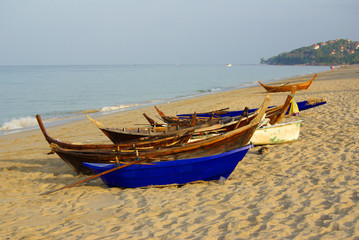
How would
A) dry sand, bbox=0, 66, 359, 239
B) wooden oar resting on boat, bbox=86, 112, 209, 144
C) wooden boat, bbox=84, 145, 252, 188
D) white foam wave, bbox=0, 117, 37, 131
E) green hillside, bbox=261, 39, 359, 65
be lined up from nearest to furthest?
dry sand, bbox=0, 66, 359, 239 → wooden boat, bbox=84, 145, 252, 188 → wooden oar resting on boat, bbox=86, 112, 209, 144 → white foam wave, bbox=0, 117, 37, 131 → green hillside, bbox=261, 39, 359, 65

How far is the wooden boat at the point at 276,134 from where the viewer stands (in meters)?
8.38

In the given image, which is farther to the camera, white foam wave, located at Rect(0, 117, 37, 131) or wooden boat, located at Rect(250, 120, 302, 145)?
white foam wave, located at Rect(0, 117, 37, 131)

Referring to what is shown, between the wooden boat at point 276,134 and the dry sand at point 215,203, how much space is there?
12.1 inches

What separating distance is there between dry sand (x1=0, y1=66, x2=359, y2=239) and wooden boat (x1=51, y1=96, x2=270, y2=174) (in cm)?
56

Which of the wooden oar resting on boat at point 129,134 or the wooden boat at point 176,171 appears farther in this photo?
the wooden oar resting on boat at point 129,134

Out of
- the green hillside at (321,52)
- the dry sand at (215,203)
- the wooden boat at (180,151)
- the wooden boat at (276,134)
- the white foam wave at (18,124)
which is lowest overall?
the dry sand at (215,203)

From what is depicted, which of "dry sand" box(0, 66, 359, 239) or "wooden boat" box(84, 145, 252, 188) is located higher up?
"wooden boat" box(84, 145, 252, 188)

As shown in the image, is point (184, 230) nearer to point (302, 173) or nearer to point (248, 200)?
point (248, 200)

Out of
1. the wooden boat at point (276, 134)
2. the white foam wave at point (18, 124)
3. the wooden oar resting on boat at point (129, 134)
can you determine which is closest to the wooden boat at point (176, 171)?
the wooden oar resting on boat at point (129, 134)

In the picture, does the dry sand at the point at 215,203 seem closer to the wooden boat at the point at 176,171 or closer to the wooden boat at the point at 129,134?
the wooden boat at the point at 176,171

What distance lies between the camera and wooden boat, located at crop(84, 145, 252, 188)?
5.66 m

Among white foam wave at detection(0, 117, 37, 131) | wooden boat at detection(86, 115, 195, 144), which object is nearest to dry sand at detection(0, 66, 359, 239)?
wooden boat at detection(86, 115, 195, 144)

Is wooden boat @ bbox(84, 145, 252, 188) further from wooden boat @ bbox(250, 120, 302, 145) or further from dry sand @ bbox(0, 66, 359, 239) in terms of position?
wooden boat @ bbox(250, 120, 302, 145)

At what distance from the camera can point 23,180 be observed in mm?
7055
